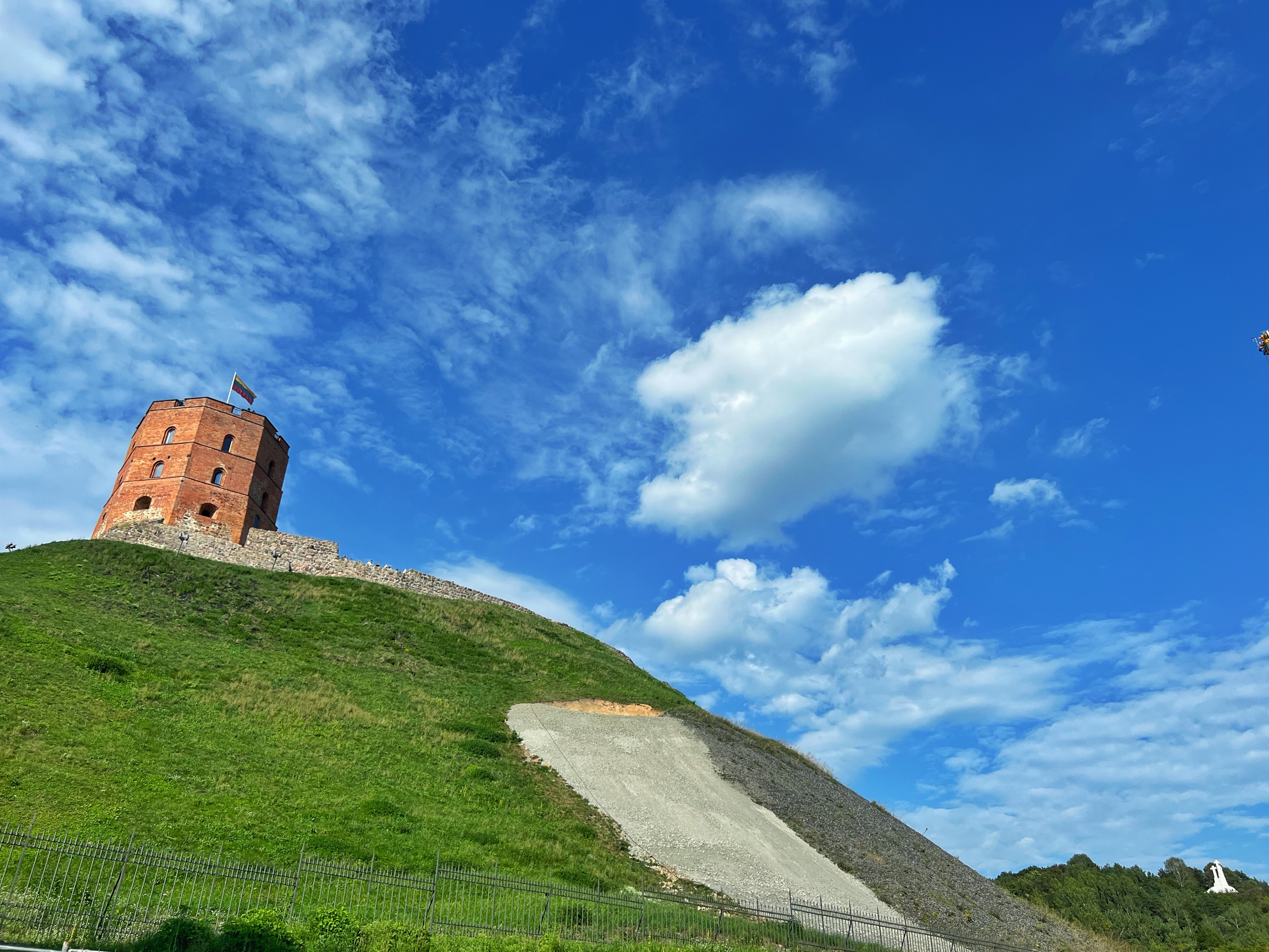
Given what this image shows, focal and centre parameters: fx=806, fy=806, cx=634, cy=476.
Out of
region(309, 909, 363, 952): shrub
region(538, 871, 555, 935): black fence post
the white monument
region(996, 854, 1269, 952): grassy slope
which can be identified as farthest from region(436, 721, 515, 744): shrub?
the white monument

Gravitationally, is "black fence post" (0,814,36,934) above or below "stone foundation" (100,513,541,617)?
below

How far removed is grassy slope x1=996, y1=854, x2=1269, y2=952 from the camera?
56125 mm

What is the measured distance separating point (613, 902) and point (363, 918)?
6.38 metres

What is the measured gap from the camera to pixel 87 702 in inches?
990

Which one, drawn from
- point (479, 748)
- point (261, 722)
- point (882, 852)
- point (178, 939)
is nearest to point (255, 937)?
point (178, 939)

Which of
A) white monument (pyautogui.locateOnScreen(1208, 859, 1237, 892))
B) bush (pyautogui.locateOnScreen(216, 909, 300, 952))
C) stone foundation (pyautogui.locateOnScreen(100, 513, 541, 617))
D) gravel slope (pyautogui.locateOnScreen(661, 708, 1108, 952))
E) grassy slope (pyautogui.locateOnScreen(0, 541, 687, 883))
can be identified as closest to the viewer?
bush (pyautogui.locateOnScreen(216, 909, 300, 952))

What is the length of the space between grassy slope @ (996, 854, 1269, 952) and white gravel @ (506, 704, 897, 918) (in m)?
24.6

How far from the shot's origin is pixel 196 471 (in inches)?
2152

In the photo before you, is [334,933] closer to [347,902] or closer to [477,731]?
[347,902]

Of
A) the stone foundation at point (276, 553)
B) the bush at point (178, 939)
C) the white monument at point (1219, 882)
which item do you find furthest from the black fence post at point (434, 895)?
the white monument at point (1219, 882)

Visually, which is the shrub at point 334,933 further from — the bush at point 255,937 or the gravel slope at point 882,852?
the gravel slope at point 882,852

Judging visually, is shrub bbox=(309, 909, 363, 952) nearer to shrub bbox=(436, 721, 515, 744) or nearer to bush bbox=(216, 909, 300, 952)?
bush bbox=(216, 909, 300, 952)

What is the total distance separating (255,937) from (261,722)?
54.5ft

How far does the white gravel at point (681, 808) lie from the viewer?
25641 millimetres
